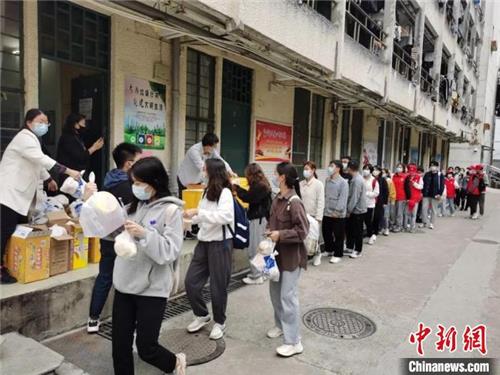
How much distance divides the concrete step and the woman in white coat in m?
0.76

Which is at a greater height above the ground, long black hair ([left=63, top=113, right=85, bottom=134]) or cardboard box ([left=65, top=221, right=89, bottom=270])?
long black hair ([left=63, top=113, right=85, bottom=134])

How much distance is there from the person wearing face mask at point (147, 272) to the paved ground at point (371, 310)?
2.49 feet

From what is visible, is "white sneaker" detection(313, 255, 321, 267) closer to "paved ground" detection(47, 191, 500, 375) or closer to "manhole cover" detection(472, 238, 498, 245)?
"paved ground" detection(47, 191, 500, 375)

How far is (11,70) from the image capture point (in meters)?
4.85

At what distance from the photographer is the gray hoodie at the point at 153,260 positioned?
8.95 ft

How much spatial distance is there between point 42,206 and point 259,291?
2.93 meters

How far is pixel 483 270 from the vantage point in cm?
Answer: 725

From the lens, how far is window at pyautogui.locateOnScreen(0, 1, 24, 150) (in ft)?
15.7

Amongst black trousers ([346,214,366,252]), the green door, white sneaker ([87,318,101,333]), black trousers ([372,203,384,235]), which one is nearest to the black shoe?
white sneaker ([87,318,101,333])

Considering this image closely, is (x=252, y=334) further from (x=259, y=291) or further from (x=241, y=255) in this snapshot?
(x=241, y=255)

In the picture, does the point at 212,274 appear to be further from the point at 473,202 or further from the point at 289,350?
the point at 473,202

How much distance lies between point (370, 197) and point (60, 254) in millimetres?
6587

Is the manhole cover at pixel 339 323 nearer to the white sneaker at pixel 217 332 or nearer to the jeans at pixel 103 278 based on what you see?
the white sneaker at pixel 217 332

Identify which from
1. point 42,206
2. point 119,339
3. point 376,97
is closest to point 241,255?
point 42,206
